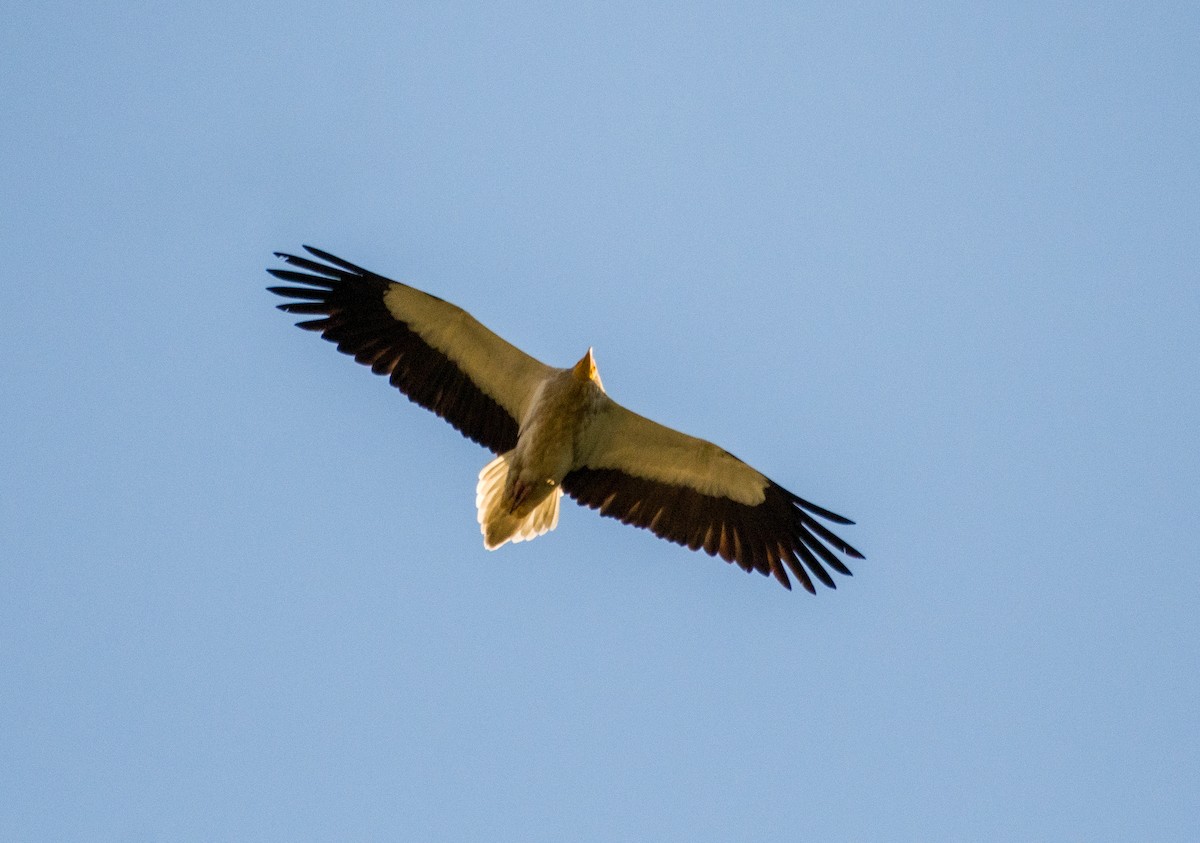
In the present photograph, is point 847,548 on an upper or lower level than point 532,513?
upper

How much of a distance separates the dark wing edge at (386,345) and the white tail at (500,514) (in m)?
0.19

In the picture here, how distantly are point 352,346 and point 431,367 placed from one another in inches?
22.6

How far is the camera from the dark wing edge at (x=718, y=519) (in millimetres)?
10727

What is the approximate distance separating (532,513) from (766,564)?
1.74 m

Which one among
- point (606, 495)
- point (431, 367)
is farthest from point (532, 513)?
point (431, 367)

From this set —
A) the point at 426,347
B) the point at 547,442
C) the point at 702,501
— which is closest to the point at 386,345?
the point at 426,347

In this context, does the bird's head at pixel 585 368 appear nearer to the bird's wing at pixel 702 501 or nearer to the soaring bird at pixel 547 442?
the soaring bird at pixel 547 442

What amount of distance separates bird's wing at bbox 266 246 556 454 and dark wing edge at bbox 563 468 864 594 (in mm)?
738

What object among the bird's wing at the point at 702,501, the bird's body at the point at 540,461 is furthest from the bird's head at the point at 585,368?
the bird's wing at the point at 702,501

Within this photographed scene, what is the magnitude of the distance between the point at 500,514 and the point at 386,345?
145 centimetres

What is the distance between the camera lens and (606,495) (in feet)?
35.5

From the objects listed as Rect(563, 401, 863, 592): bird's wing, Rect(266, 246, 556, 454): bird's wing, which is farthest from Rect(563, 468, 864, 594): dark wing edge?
Rect(266, 246, 556, 454): bird's wing

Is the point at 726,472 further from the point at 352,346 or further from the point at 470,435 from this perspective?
the point at 352,346

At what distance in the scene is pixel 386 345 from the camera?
415 inches
